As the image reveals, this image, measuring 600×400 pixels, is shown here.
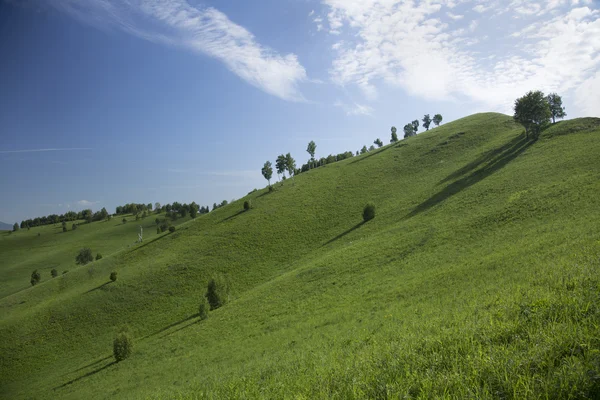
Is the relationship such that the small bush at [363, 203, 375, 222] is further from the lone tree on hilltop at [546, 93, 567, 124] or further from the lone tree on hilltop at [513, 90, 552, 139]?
the lone tree on hilltop at [546, 93, 567, 124]

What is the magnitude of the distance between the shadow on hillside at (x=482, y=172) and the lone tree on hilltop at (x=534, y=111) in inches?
169

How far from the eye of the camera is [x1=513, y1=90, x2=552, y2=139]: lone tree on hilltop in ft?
225

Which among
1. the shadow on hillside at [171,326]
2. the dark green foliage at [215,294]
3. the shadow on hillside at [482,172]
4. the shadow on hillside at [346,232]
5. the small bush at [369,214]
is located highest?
the shadow on hillside at [482,172]

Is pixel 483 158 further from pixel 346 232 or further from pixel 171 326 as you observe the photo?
pixel 171 326

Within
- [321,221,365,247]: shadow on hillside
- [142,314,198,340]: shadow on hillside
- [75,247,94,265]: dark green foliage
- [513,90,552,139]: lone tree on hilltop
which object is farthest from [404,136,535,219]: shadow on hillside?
[75,247,94,265]: dark green foliage

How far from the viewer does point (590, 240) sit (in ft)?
56.4

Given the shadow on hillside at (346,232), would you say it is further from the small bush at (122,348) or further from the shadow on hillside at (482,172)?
the small bush at (122,348)

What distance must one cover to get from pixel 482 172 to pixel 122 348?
73.7 metres

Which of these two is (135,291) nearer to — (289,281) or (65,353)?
(65,353)

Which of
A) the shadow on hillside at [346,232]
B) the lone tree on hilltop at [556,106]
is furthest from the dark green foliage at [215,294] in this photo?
the lone tree on hilltop at [556,106]

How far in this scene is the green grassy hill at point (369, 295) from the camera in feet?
21.3

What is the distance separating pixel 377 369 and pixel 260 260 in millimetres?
55463

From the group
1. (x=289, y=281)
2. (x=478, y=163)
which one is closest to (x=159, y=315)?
(x=289, y=281)

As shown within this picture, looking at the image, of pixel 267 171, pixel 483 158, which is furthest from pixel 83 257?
pixel 483 158
